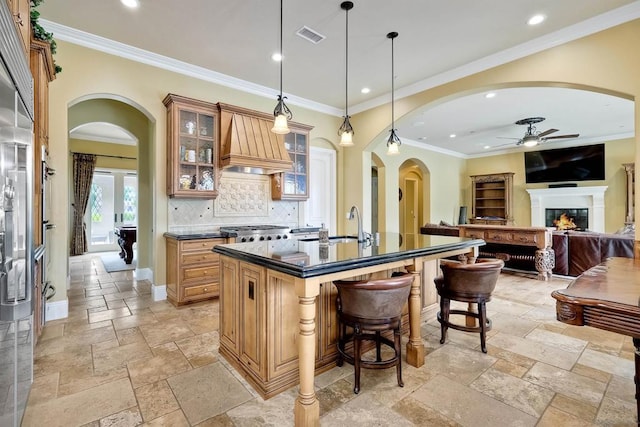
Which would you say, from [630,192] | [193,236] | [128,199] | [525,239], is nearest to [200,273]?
[193,236]

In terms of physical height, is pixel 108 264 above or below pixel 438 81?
below

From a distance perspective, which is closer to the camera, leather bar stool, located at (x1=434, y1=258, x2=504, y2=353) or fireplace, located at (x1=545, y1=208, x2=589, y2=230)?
leather bar stool, located at (x1=434, y1=258, x2=504, y2=353)

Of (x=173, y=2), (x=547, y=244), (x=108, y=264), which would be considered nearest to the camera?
(x=173, y=2)

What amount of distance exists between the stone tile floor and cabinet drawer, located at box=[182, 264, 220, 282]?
630mm

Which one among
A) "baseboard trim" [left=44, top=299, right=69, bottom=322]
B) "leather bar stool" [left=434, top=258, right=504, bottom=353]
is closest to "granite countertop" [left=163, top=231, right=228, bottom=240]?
"baseboard trim" [left=44, top=299, right=69, bottom=322]

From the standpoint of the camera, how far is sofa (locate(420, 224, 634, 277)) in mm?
4715

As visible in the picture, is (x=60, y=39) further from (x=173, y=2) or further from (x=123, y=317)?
(x=123, y=317)

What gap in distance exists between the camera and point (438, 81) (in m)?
4.58

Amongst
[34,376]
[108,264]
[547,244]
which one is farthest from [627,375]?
[108,264]

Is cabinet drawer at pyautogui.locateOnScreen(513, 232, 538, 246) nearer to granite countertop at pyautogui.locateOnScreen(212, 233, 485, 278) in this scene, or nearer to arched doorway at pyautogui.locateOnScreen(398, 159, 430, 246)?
granite countertop at pyautogui.locateOnScreen(212, 233, 485, 278)

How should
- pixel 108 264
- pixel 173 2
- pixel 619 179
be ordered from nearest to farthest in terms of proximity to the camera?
pixel 173 2 < pixel 108 264 < pixel 619 179

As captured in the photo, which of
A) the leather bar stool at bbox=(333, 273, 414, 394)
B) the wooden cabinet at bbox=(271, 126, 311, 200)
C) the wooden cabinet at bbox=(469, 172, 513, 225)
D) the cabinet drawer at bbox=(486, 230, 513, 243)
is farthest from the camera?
the wooden cabinet at bbox=(469, 172, 513, 225)

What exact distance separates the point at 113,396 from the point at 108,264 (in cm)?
559

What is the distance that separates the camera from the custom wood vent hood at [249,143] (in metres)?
4.26
